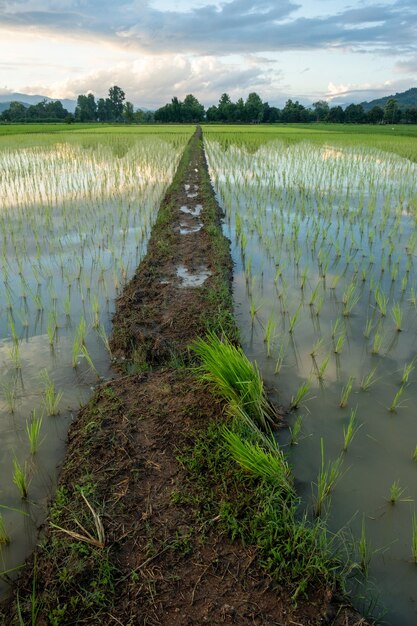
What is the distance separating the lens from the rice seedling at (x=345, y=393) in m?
2.76

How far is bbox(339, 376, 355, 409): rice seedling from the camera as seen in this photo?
2760 millimetres

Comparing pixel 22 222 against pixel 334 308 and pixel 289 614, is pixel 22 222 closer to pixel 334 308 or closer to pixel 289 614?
pixel 334 308

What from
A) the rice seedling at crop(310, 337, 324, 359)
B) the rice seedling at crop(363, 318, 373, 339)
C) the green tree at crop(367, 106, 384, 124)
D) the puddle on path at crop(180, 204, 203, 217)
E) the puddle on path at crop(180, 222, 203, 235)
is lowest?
the rice seedling at crop(310, 337, 324, 359)

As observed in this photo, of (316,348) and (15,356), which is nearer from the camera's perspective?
(15,356)

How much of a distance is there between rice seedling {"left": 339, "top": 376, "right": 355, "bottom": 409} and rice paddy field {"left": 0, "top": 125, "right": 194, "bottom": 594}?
1.62 metres

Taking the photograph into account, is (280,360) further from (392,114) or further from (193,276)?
(392,114)

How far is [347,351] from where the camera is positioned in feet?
11.1

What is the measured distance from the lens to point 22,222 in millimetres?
6523

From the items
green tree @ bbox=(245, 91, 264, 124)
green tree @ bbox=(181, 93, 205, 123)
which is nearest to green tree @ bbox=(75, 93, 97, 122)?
green tree @ bbox=(181, 93, 205, 123)

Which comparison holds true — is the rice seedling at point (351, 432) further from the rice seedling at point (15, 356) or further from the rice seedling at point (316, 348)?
the rice seedling at point (15, 356)

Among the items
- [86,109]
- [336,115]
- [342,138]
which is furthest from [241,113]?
[342,138]

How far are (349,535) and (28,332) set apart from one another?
2.81m

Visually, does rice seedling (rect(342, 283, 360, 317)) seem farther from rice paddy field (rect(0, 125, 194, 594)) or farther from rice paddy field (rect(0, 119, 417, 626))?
rice paddy field (rect(0, 125, 194, 594))

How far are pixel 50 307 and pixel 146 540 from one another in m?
2.69
